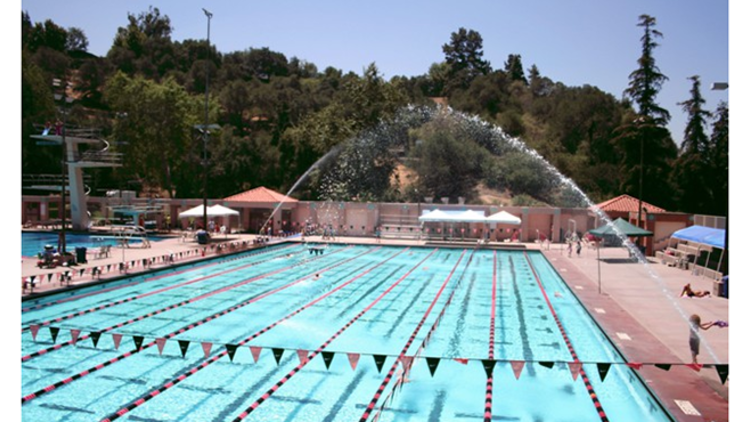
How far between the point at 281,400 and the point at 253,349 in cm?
93

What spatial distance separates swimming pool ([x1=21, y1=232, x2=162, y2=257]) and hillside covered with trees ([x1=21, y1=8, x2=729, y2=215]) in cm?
796

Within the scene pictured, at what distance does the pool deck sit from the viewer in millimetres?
8523

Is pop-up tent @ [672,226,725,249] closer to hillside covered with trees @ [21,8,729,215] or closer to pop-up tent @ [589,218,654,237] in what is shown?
pop-up tent @ [589,218,654,237]

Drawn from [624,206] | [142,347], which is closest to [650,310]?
[142,347]

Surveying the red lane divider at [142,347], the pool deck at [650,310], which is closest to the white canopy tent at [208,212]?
the pool deck at [650,310]

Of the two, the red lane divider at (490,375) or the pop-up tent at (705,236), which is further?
the pop-up tent at (705,236)

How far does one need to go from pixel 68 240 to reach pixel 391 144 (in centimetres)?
3277

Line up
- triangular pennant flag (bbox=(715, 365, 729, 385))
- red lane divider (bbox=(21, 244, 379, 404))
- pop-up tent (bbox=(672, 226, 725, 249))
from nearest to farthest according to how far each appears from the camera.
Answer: triangular pennant flag (bbox=(715, 365, 729, 385)) → red lane divider (bbox=(21, 244, 379, 404)) → pop-up tent (bbox=(672, 226, 725, 249))

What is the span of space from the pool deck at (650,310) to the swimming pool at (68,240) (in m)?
3.24

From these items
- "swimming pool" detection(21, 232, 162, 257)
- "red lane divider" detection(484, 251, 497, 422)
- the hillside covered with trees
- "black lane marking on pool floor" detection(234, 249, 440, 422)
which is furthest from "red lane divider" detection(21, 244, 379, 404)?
the hillside covered with trees

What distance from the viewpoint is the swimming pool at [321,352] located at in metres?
8.65

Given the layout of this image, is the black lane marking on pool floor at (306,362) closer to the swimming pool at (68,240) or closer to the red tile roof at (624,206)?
the swimming pool at (68,240)
